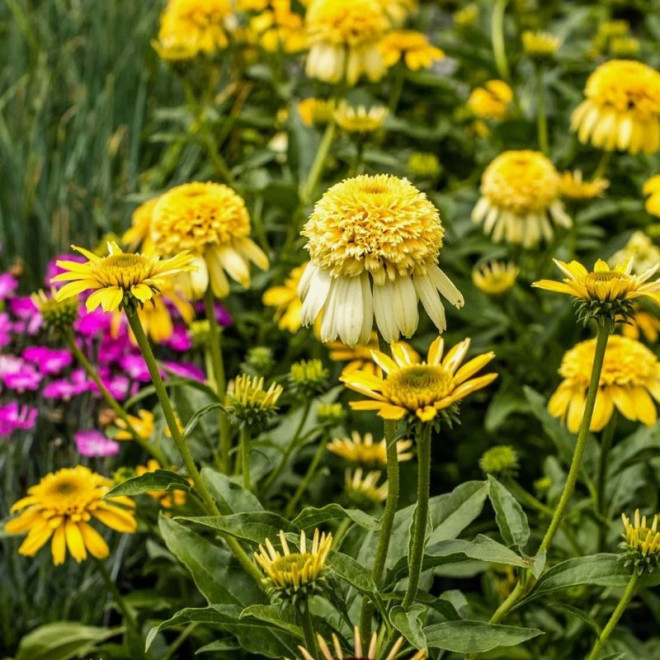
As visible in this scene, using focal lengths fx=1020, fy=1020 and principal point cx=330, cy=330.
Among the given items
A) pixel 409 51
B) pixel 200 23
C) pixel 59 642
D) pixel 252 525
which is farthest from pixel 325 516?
pixel 409 51

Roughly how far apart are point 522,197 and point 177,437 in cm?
108

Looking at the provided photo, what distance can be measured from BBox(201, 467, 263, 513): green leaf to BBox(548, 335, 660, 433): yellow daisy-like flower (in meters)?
0.50

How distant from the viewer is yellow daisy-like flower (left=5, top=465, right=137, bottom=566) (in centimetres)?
139

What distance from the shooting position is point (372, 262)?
0.99 metres

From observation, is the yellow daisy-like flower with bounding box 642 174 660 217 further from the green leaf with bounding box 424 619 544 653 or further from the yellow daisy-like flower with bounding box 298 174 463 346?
the green leaf with bounding box 424 619 544 653

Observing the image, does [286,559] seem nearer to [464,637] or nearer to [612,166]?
[464,637]

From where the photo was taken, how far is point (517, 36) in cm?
280

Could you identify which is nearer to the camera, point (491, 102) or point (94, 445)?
point (94, 445)

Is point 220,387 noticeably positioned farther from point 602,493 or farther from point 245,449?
point 602,493

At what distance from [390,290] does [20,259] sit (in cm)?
140

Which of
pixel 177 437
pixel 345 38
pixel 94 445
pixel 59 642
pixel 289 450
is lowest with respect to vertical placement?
pixel 59 642

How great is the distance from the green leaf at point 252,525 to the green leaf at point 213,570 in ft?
0.51

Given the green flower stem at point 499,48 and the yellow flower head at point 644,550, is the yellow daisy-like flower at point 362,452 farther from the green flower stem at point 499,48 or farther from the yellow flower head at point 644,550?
the green flower stem at point 499,48

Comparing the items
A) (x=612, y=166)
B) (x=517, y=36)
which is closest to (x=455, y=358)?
(x=612, y=166)
